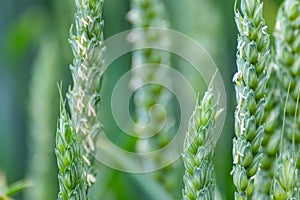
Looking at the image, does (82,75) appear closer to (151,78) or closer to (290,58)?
(290,58)

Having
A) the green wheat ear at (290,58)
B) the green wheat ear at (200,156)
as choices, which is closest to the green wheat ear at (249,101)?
the green wheat ear at (200,156)

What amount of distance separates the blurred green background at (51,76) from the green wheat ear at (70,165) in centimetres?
31

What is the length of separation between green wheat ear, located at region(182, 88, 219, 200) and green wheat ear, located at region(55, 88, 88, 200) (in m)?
0.07

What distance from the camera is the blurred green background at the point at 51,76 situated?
1.14 metres

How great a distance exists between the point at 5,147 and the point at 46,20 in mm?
308

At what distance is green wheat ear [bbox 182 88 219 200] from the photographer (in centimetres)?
54

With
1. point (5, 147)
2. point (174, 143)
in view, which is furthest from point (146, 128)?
point (5, 147)

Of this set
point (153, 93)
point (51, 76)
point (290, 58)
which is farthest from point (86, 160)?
point (51, 76)

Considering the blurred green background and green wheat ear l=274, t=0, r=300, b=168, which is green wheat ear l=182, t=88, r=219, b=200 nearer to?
green wheat ear l=274, t=0, r=300, b=168

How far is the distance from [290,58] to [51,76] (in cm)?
53

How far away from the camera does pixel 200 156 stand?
0.55 metres

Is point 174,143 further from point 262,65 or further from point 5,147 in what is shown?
point 5,147

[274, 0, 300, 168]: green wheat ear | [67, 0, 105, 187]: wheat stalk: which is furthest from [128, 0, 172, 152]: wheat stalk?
[67, 0, 105, 187]: wheat stalk

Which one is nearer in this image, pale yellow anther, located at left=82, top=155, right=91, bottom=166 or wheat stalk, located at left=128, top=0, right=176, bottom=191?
pale yellow anther, located at left=82, top=155, right=91, bottom=166
